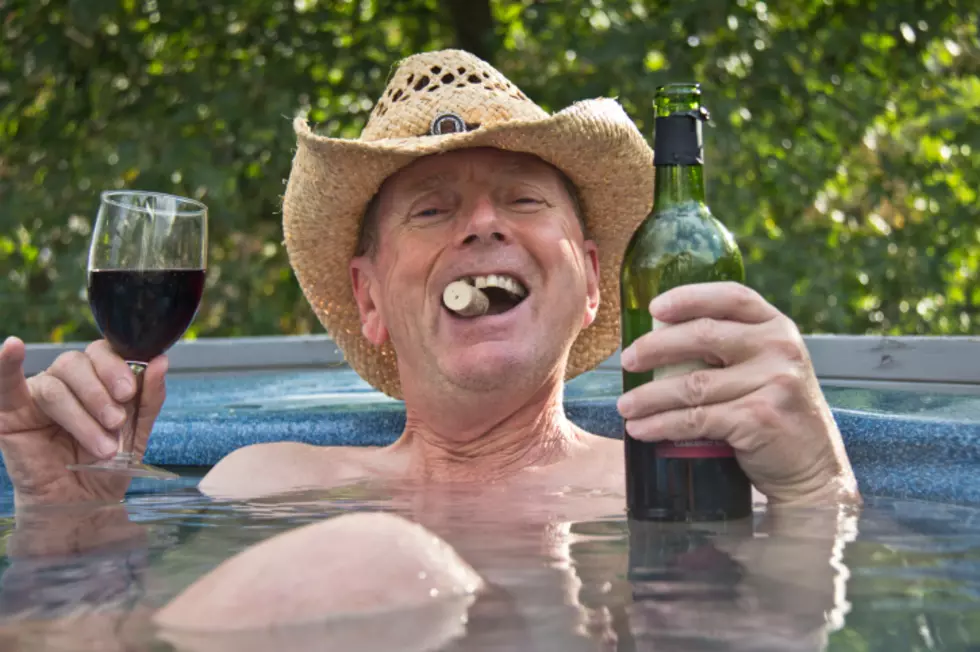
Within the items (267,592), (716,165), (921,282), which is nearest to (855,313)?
(921,282)

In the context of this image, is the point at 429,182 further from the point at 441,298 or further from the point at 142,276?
the point at 142,276

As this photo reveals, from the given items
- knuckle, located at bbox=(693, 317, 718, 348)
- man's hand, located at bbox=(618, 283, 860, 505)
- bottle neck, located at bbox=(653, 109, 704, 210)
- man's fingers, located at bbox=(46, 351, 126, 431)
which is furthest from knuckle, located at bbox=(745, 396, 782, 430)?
man's fingers, located at bbox=(46, 351, 126, 431)

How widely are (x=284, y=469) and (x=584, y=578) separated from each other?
1494 millimetres

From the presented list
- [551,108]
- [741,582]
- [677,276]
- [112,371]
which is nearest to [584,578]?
[741,582]

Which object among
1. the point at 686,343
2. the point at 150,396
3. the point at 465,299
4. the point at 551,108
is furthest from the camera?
the point at 551,108

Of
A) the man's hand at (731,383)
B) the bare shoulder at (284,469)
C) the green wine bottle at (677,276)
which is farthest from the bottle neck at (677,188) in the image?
the bare shoulder at (284,469)

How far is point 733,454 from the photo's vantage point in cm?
202

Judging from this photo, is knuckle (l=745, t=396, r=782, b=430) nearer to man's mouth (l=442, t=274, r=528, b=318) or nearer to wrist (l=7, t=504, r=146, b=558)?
man's mouth (l=442, t=274, r=528, b=318)

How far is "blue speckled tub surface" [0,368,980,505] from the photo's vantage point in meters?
2.65

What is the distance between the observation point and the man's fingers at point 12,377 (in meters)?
2.37

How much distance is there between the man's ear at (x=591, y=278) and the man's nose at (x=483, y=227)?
313 mm

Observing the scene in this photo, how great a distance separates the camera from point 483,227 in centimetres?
276

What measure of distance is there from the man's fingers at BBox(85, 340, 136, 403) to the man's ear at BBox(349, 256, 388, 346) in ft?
2.80

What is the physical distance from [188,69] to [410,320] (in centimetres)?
429
